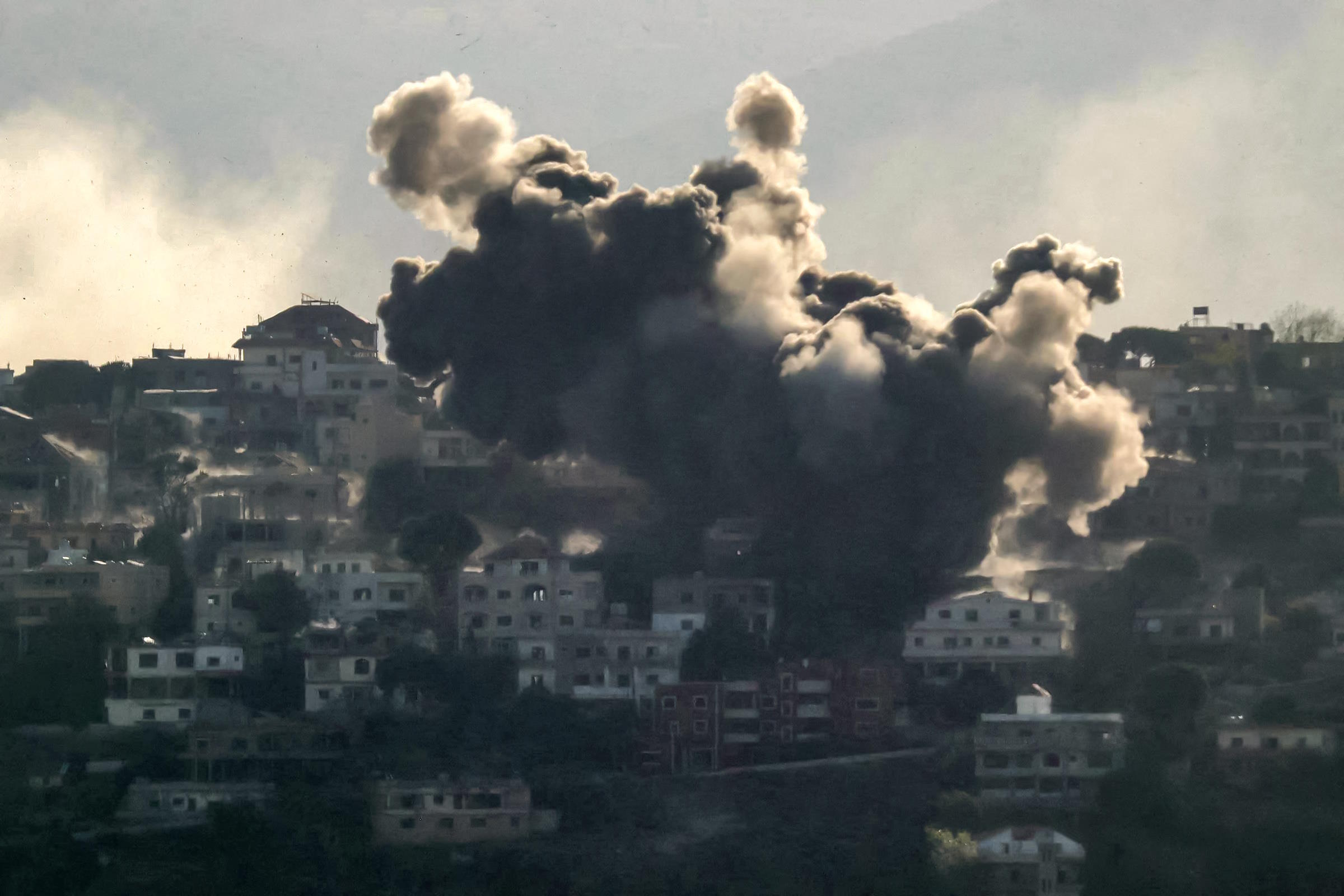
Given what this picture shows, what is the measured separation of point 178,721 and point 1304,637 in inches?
916

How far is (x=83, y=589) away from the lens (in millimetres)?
70312

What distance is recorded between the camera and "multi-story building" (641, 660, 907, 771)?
6450 centimetres

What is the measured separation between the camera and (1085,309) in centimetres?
7938

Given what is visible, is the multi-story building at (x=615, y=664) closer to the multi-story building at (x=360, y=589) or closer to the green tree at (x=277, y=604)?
the multi-story building at (x=360, y=589)

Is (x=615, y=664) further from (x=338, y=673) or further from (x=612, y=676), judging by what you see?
(x=338, y=673)

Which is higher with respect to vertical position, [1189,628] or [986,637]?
[1189,628]

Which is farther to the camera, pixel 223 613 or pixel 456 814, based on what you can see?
pixel 223 613

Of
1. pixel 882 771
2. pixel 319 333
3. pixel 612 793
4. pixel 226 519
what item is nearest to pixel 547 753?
pixel 612 793

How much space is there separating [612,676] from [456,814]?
7.04 meters

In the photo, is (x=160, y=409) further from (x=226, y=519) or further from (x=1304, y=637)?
(x=1304, y=637)

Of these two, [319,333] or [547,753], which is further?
[319,333]

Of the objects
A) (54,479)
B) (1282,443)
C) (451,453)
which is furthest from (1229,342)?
(54,479)

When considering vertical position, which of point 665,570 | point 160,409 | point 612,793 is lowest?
point 612,793

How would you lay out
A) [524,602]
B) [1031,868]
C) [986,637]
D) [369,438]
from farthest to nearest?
[369,438]
[524,602]
[986,637]
[1031,868]
